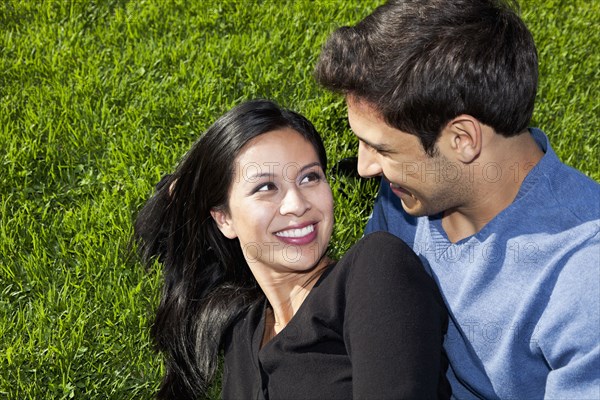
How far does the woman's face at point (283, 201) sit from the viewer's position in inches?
135

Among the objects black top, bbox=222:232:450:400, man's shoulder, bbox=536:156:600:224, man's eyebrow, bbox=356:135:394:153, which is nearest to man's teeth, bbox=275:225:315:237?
black top, bbox=222:232:450:400

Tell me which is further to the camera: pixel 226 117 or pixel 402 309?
pixel 226 117

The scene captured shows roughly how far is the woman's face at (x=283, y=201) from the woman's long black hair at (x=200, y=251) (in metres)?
0.09

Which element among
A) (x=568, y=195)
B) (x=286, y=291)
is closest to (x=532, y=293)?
(x=568, y=195)

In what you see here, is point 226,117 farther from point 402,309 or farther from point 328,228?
point 402,309

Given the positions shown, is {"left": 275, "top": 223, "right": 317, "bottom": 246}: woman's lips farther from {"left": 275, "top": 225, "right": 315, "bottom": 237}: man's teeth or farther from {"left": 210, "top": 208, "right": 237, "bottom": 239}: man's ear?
{"left": 210, "top": 208, "right": 237, "bottom": 239}: man's ear

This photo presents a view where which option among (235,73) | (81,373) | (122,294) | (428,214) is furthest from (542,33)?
(81,373)

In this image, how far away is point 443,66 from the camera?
120 inches

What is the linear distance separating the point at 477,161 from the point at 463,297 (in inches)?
20.6

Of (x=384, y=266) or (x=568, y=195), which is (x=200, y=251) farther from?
(x=568, y=195)

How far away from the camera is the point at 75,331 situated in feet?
13.1

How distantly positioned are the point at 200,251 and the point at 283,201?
0.76 meters

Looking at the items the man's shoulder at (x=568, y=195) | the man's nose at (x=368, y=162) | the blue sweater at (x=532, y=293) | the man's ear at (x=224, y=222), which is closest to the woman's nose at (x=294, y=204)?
the man's nose at (x=368, y=162)

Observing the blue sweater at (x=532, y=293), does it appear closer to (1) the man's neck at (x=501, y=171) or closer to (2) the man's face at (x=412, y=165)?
(1) the man's neck at (x=501, y=171)
